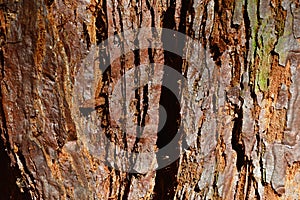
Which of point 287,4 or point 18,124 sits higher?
point 287,4

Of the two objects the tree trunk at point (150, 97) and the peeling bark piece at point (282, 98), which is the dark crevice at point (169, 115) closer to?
the tree trunk at point (150, 97)

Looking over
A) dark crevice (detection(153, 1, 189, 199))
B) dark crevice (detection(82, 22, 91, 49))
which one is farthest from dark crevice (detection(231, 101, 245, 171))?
dark crevice (detection(82, 22, 91, 49))

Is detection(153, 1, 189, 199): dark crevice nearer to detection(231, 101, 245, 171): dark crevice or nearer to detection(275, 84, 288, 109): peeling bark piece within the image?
detection(231, 101, 245, 171): dark crevice

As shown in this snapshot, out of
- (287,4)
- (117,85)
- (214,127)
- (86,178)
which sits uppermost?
(287,4)

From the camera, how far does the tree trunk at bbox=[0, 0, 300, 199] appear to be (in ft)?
3.67

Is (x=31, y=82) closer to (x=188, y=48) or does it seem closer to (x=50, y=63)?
(x=50, y=63)

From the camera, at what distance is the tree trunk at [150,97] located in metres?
1.12

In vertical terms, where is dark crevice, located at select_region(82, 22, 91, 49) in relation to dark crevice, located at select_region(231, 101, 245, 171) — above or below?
above

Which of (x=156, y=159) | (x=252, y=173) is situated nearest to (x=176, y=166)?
(x=156, y=159)

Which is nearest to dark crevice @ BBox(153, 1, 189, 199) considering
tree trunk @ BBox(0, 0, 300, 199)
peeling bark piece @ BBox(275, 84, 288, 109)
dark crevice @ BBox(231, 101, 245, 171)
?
tree trunk @ BBox(0, 0, 300, 199)

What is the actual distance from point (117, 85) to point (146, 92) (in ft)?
0.27

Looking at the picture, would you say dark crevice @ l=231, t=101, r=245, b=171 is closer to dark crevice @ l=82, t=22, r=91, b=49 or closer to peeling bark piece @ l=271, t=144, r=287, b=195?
peeling bark piece @ l=271, t=144, r=287, b=195

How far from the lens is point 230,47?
1.15 metres

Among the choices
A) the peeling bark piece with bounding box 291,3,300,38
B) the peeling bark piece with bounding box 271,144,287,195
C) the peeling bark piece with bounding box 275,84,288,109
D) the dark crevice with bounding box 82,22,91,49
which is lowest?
the peeling bark piece with bounding box 271,144,287,195
